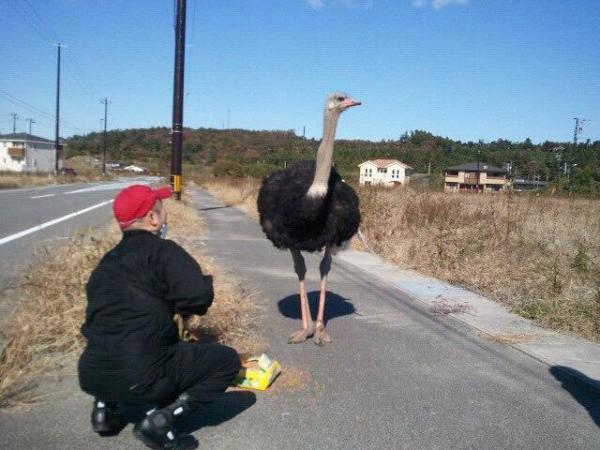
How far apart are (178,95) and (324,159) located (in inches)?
517

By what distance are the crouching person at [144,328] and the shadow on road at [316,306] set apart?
3202 millimetres

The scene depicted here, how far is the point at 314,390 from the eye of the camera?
4.32m

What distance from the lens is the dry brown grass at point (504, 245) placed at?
6789 mm

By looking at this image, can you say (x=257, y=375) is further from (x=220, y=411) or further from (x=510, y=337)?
(x=510, y=337)

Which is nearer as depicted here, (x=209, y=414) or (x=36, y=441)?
(x=36, y=441)

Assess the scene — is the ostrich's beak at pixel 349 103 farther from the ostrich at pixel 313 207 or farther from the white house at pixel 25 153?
the white house at pixel 25 153

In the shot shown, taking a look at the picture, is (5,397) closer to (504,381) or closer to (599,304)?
(504,381)

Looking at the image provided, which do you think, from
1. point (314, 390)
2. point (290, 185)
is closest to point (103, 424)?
point (314, 390)

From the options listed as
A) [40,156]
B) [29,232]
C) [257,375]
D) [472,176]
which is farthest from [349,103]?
[40,156]

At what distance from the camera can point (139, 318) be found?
3.08 metres

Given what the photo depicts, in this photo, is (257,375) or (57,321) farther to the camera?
(57,321)

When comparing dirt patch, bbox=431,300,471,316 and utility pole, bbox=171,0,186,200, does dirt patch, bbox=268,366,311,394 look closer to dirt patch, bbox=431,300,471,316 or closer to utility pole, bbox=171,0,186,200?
dirt patch, bbox=431,300,471,316

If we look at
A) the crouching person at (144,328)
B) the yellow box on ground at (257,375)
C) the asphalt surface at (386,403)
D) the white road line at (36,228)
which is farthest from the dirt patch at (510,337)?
the white road line at (36,228)

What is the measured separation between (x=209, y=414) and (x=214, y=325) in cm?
154
